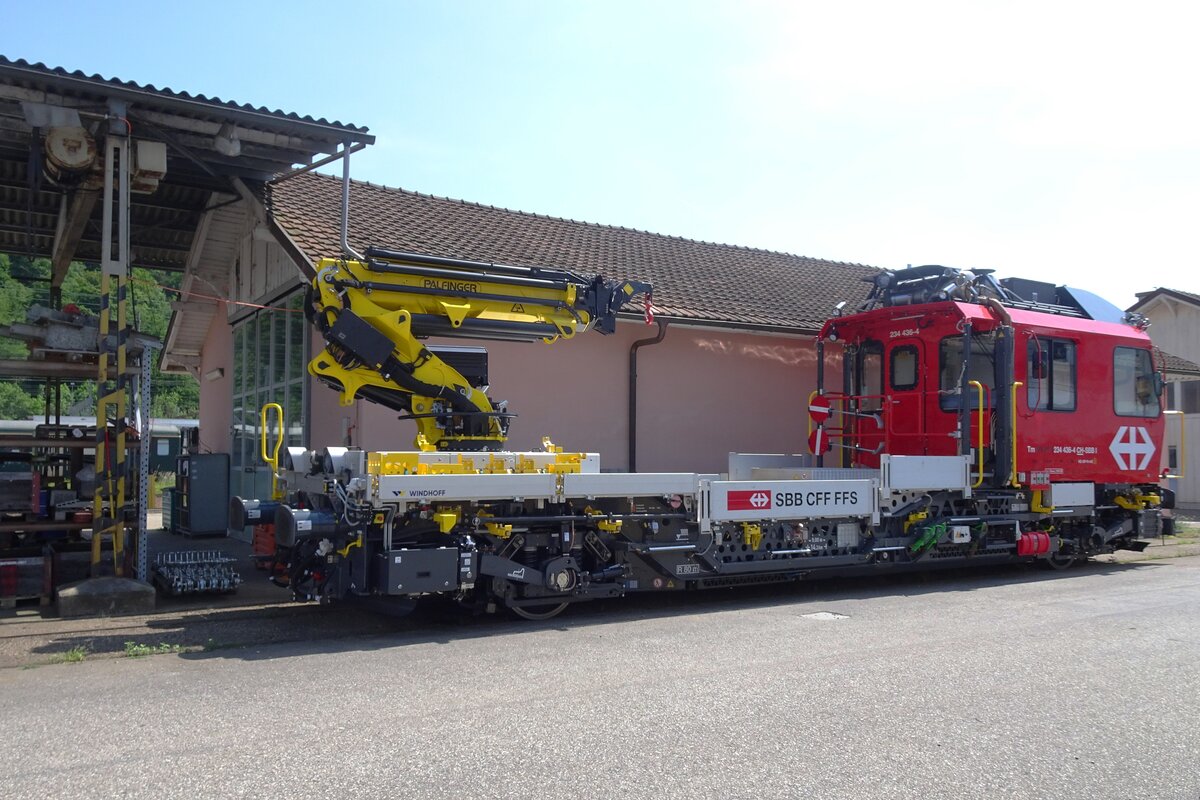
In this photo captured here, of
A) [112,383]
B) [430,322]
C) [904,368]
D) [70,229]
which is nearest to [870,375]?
[904,368]

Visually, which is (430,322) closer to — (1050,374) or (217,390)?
(1050,374)

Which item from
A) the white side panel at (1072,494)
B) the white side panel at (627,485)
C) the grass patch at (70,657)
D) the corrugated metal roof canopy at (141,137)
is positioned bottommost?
the grass patch at (70,657)

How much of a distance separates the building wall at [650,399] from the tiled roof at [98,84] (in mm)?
3312

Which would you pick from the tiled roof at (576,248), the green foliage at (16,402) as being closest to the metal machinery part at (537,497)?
the tiled roof at (576,248)

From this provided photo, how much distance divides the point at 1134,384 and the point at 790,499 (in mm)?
5613

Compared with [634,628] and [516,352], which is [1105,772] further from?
[516,352]

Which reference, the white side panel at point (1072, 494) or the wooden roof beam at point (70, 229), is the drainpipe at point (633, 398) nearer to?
the white side panel at point (1072, 494)

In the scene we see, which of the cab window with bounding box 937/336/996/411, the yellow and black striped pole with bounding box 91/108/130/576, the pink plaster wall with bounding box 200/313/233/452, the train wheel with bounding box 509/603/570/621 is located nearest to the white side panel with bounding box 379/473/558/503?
the train wheel with bounding box 509/603/570/621

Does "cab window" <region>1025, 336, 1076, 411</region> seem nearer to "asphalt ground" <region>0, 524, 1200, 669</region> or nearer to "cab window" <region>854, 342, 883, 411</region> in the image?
"cab window" <region>854, 342, 883, 411</region>

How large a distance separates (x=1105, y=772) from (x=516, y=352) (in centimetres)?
892

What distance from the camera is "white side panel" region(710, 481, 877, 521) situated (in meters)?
9.02

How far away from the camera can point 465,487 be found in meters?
7.68

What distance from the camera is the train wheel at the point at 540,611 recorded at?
27.4 feet

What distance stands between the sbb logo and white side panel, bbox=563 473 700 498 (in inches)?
16.7
